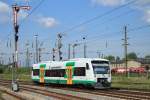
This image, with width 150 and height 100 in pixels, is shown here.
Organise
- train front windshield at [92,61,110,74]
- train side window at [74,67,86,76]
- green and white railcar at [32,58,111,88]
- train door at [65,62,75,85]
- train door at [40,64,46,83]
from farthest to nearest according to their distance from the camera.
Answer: train door at [40,64,46,83], train door at [65,62,75,85], train side window at [74,67,86,76], train front windshield at [92,61,110,74], green and white railcar at [32,58,111,88]

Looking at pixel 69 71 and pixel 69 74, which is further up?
pixel 69 71

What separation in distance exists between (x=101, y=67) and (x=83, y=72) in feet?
6.28

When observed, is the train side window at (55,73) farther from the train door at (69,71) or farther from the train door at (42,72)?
the train door at (69,71)

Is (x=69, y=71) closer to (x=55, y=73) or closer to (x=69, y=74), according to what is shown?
(x=69, y=74)

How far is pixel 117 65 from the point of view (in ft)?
574

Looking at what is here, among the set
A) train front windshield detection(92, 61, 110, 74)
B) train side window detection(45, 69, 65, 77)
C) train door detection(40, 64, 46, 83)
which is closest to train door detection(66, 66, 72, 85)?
train side window detection(45, 69, 65, 77)

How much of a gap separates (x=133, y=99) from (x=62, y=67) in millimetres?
23440

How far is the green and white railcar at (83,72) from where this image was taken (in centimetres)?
4138

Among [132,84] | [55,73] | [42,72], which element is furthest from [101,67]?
[42,72]

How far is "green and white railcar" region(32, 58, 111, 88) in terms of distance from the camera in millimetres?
41375

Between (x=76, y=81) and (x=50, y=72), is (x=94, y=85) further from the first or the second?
(x=50, y=72)

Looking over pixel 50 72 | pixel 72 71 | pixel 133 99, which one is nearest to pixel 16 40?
pixel 72 71

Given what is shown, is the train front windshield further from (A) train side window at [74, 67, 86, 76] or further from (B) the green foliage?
(B) the green foliage

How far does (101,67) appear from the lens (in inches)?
1656
